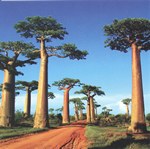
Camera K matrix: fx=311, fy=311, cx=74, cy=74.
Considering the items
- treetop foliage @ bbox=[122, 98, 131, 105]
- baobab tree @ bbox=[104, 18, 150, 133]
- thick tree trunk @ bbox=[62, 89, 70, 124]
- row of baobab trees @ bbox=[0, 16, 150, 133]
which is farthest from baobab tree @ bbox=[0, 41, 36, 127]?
→ treetop foliage @ bbox=[122, 98, 131, 105]

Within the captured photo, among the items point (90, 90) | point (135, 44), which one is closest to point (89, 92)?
point (90, 90)

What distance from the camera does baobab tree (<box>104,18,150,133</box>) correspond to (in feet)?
59.1

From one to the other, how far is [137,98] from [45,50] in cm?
916

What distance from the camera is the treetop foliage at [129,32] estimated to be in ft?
61.6

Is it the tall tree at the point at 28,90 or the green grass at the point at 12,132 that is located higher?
the tall tree at the point at 28,90

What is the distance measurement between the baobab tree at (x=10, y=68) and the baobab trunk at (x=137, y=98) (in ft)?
29.9

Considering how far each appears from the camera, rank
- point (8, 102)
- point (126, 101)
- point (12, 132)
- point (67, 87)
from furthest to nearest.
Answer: point (126, 101) < point (67, 87) < point (8, 102) < point (12, 132)

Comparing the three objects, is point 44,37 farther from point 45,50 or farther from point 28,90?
point 28,90

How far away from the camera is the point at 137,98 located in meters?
18.3

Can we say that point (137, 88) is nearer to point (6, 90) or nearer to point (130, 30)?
point (130, 30)

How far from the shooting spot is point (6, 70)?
24.8 metres

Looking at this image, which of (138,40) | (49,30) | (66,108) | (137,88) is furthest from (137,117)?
(66,108)

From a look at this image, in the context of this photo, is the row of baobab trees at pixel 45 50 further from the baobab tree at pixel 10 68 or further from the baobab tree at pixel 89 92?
the baobab tree at pixel 89 92

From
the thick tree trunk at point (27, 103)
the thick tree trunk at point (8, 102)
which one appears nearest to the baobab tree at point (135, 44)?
the thick tree trunk at point (8, 102)
